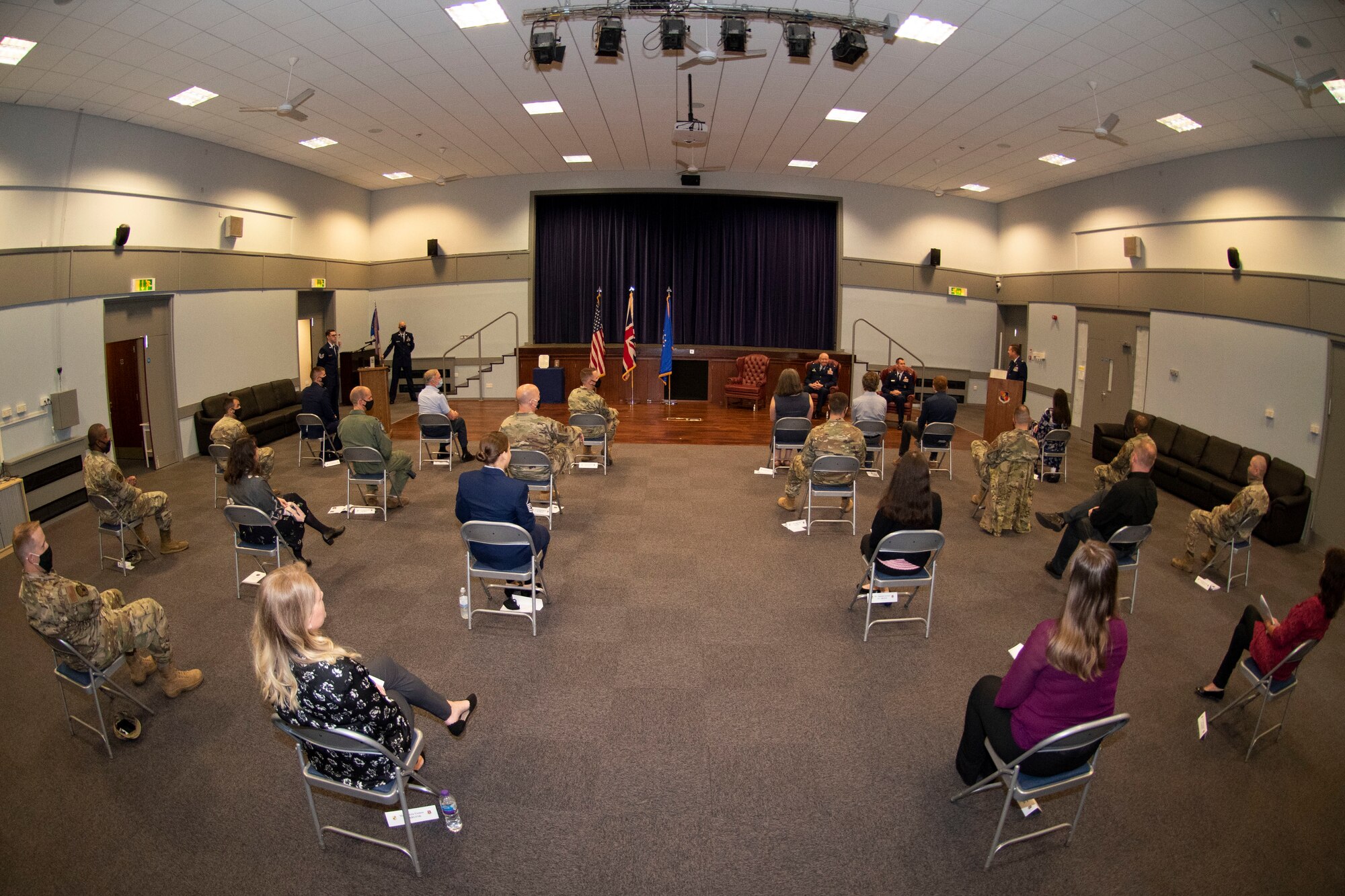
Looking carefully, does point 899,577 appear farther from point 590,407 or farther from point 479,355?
point 479,355

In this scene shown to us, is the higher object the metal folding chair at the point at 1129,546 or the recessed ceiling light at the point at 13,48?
the recessed ceiling light at the point at 13,48

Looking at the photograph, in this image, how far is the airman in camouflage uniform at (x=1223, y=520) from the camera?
575cm

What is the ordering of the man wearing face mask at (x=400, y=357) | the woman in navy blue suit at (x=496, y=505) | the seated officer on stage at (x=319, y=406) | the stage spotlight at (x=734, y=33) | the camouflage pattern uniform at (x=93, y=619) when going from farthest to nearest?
the man wearing face mask at (x=400, y=357), the seated officer on stage at (x=319, y=406), the stage spotlight at (x=734, y=33), the woman in navy blue suit at (x=496, y=505), the camouflage pattern uniform at (x=93, y=619)

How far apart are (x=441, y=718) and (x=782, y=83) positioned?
7.71m

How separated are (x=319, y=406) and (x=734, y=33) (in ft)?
22.6

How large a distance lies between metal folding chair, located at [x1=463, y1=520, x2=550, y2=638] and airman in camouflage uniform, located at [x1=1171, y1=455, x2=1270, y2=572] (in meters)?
5.36

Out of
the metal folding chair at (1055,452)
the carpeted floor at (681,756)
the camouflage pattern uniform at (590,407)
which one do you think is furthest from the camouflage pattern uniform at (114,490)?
the metal folding chair at (1055,452)

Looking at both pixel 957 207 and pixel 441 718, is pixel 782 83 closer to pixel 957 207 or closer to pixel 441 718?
pixel 441 718

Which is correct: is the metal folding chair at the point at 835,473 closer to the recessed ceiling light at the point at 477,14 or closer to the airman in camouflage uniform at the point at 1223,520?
the airman in camouflage uniform at the point at 1223,520

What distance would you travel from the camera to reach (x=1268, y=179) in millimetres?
9062

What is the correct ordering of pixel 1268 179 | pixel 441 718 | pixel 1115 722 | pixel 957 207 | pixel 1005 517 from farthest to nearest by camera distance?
pixel 957 207 < pixel 1268 179 < pixel 1005 517 < pixel 441 718 < pixel 1115 722

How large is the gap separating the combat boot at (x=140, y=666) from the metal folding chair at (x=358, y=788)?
174 cm

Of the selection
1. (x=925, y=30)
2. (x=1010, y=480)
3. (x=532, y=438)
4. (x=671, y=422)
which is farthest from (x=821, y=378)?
(x=532, y=438)

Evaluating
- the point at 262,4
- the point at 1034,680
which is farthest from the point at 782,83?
the point at 1034,680
